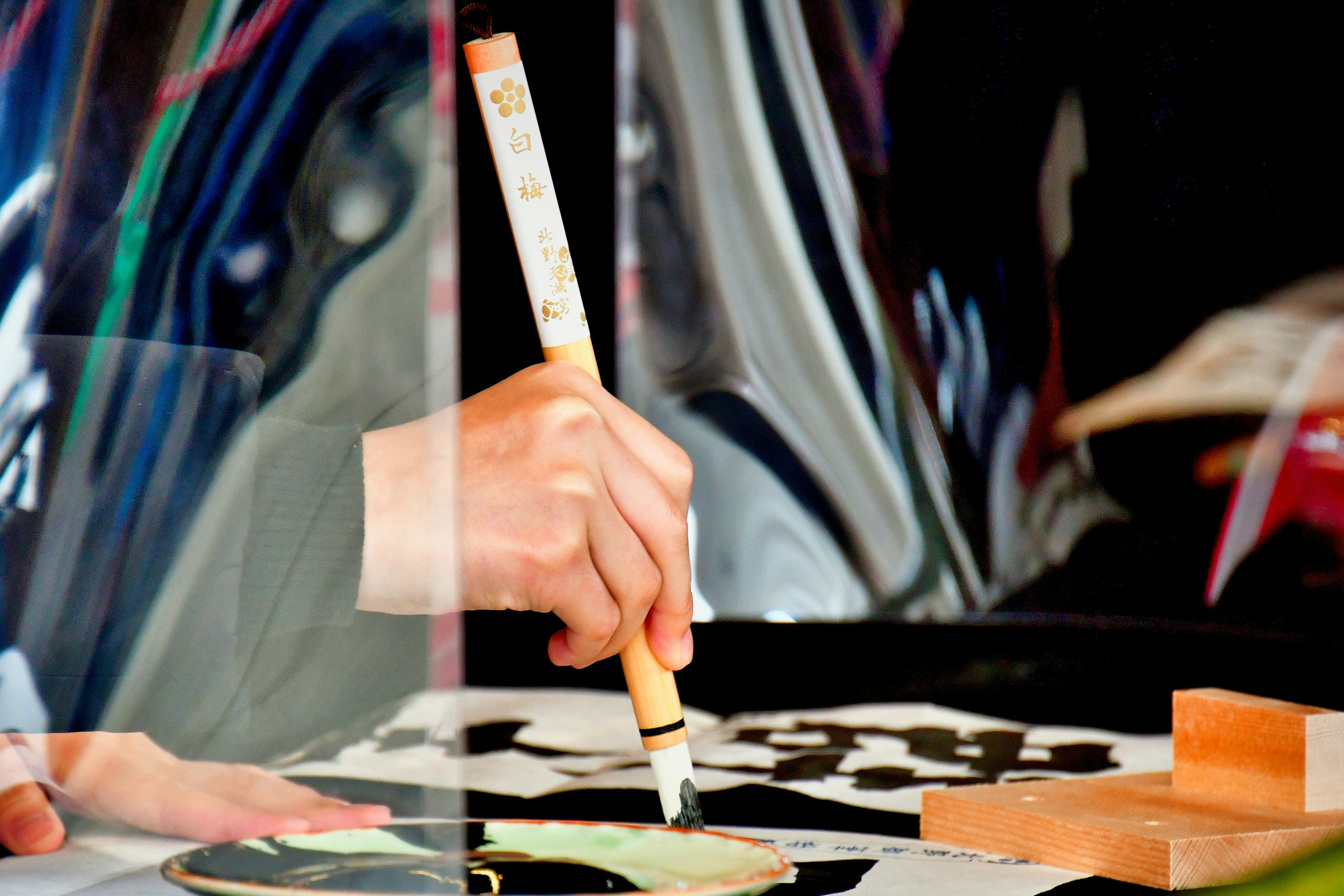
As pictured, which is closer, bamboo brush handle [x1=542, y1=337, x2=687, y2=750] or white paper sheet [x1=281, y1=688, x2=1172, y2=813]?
bamboo brush handle [x1=542, y1=337, x2=687, y2=750]

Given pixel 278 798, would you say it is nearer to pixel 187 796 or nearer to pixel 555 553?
pixel 187 796

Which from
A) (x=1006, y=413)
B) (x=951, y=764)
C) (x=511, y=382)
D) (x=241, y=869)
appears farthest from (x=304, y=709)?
(x=1006, y=413)

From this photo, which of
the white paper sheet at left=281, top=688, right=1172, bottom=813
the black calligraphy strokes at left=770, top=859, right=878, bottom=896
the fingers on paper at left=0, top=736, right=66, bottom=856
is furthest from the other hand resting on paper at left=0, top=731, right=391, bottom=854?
the white paper sheet at left=281, top=688, right=1172, bottom=813

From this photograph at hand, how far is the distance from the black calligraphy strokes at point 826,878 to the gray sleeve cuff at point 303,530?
150 mm

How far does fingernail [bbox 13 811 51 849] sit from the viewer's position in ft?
0.85

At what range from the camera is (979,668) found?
756mm

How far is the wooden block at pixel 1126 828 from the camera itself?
0.37 meters

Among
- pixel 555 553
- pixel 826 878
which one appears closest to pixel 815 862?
pixel 826 878

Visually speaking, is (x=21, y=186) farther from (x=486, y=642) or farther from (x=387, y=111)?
(x=486, y=642)

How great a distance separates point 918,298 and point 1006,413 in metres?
0.08

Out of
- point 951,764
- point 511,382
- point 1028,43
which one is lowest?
point 951,764

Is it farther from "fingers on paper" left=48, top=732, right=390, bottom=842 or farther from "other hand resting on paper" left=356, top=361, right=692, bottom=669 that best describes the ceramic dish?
"other hand resting on paper" left=356, top=361, right=692, bottom=669

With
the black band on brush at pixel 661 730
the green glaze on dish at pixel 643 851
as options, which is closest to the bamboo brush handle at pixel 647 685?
the black band on brush at pixel 661 730

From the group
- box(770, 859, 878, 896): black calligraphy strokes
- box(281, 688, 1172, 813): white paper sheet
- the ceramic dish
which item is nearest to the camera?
the ceramic dish
